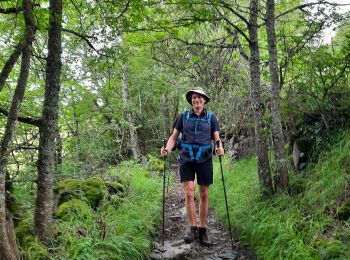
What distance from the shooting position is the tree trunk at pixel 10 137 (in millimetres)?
3072

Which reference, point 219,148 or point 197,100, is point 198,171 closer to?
point 219,148

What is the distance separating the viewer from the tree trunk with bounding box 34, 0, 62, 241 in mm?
4066

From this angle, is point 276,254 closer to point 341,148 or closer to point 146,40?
point 341,148

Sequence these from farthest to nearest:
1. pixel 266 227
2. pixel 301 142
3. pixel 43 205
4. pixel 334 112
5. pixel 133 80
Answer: pixel 133 80 < pixel 301 142 < pixel 334 112 < pixel 266 227 < pixel 43 205

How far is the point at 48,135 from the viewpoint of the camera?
→ 4.12m

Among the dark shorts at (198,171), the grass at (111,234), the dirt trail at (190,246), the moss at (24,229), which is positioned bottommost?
the dirt trail at (190,246)

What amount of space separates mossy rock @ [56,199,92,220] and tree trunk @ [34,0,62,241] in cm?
87

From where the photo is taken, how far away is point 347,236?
3.75 meters

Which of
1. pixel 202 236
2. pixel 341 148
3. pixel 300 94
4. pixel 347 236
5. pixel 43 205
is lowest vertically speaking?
pixel 202 236

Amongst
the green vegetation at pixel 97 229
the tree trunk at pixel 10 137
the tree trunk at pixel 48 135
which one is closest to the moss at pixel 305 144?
the green vegetation at pixel 97 229

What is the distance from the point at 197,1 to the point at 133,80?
12.2m

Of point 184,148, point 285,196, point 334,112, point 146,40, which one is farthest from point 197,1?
point 285,196

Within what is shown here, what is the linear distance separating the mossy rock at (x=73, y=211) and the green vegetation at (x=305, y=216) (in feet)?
8.58

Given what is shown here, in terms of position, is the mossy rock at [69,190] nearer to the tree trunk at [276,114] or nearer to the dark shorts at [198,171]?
the dark shorts at [198,171]
